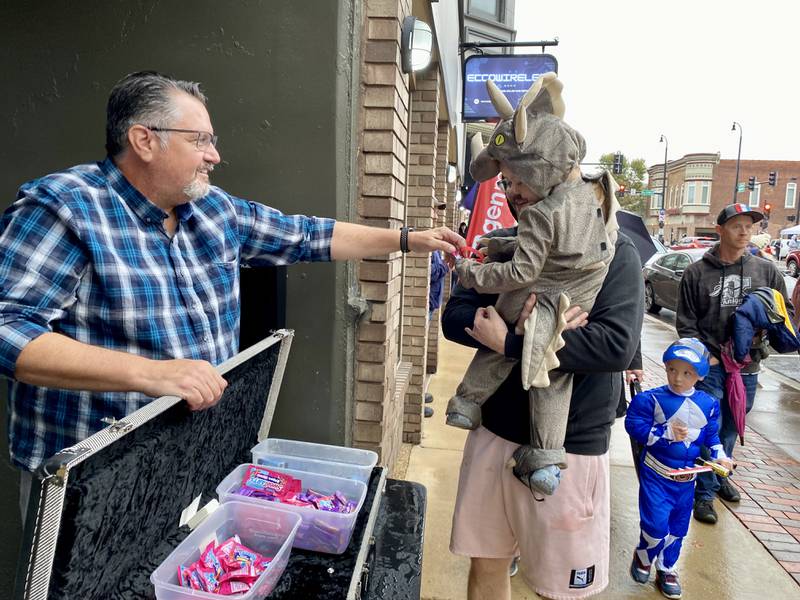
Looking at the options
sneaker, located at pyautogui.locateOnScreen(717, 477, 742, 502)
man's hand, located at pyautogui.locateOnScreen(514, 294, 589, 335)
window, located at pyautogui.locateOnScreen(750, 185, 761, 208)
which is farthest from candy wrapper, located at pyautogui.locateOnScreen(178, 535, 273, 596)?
window, located at pyautogui.locateOnScreen(750, 185, 761, 208)

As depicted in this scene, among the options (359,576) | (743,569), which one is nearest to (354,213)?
(359,576)

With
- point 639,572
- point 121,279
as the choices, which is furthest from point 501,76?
point 121,279

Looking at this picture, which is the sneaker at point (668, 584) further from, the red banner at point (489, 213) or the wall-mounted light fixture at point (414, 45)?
the wall-mounted light fixture at point (414, 45)

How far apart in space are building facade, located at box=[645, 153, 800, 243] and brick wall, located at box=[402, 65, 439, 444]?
54.7m

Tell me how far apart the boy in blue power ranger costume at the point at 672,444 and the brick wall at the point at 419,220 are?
1.99 meters

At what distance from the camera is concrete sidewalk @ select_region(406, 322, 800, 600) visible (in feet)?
9.55

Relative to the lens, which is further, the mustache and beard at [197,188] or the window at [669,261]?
the window at [669,261]

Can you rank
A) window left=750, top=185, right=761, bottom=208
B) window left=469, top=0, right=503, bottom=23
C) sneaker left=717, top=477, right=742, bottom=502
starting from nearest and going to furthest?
sneaker left=717, top=477, right=742, bottom=502 < window left=469, top=0, right=503, bottom=23 < window left=750, top=185, right=761, bottom=208

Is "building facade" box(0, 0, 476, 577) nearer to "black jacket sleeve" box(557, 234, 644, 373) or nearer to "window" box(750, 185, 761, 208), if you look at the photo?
"black jacket sleeve" box(557, 234, 644, 373)

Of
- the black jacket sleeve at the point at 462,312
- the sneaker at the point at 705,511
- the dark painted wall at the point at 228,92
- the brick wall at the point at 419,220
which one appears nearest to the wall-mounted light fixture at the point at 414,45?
the dark painted wall at the point at 228,92

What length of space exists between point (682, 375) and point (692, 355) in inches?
4.6

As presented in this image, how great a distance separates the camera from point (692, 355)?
2797 mm

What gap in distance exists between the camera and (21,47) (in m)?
2.33

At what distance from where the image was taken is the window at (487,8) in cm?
1203
